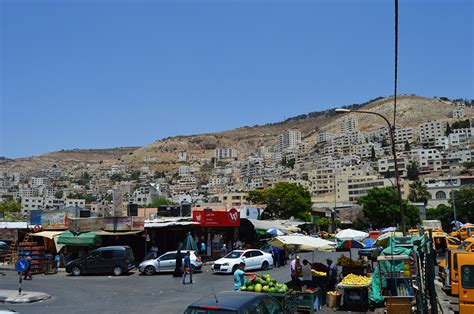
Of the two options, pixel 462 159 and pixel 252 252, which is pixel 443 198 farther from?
pixel 252 252

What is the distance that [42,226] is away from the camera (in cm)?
3812

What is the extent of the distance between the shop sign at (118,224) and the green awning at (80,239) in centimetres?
114

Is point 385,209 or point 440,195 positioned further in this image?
point 440,195

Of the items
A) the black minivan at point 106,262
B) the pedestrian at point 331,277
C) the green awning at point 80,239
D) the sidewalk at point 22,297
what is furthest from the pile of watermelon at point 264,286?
the green awning at point 80,239

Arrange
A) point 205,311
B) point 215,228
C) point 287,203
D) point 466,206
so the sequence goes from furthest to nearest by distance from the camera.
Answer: point 466,206 < point 287,203 < point 215,228 < point 205,311

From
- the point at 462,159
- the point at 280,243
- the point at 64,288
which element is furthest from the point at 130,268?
the point at 462,159

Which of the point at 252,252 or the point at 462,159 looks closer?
the point at 252,252

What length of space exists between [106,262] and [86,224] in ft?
19.4

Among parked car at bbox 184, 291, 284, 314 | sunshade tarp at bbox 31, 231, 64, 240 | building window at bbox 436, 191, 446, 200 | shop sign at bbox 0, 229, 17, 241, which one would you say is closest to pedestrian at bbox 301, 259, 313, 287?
parked car at bbox 184, 291, 284, 314

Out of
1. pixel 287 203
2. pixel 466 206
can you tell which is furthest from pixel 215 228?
pixel 466 206

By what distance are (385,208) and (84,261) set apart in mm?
65821

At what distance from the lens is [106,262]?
93.2 feet

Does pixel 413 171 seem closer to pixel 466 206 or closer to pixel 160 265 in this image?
pixel 466 206

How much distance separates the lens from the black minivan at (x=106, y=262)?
92.5 ft
